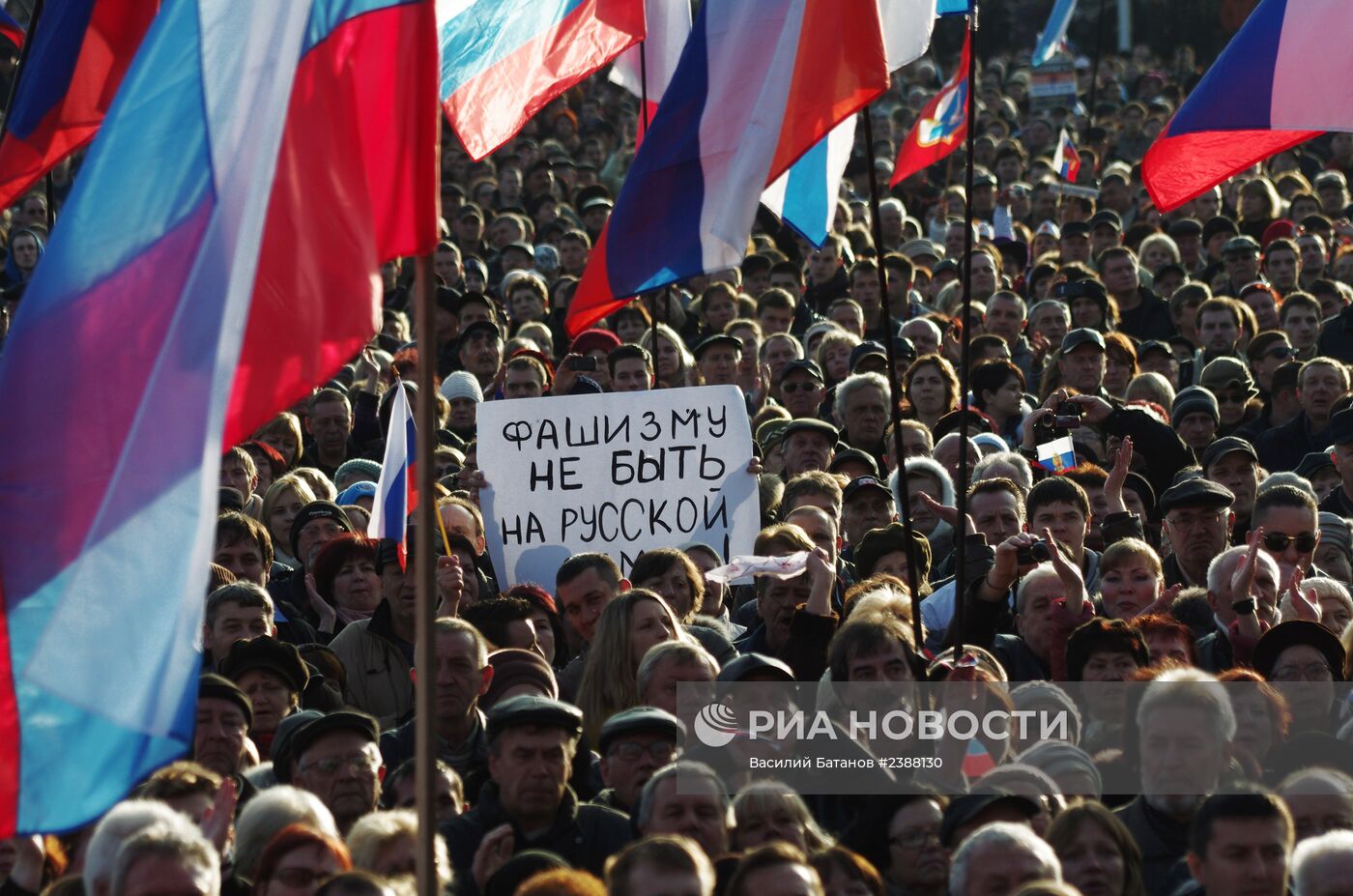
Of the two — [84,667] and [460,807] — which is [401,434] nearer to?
[460,807]

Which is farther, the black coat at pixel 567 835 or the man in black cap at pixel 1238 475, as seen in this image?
the man in black cap at pixel 1238 475

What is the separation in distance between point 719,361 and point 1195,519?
4.02m

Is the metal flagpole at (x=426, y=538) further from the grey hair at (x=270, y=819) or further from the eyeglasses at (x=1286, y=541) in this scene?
the eyeglasses at (x=1286, y=541)

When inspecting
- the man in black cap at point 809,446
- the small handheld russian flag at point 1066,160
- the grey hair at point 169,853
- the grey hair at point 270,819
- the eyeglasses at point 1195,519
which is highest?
the small handheld russian flag at point 1066,160

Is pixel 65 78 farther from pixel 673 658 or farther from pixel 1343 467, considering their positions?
pixel 1343 467

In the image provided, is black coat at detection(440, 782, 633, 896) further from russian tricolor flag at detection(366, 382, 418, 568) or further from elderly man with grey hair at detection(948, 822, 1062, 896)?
russian tricolor flag at detection(366, 382, 418, 568)

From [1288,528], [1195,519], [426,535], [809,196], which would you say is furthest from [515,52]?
[426,535]

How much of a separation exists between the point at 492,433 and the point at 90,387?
16.4 feet

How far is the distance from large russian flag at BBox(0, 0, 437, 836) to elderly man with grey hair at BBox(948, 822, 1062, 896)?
1938mm

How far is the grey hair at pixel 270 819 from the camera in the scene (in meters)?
6.05

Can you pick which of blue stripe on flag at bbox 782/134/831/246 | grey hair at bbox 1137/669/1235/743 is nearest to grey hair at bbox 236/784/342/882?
grey hair at bbox 1137/669/1235/743

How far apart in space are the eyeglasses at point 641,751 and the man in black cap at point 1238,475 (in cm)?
388

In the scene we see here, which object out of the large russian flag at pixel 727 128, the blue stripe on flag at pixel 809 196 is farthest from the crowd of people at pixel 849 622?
the large russian flag at pixel 727 128

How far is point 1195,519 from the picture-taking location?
8977 mm
